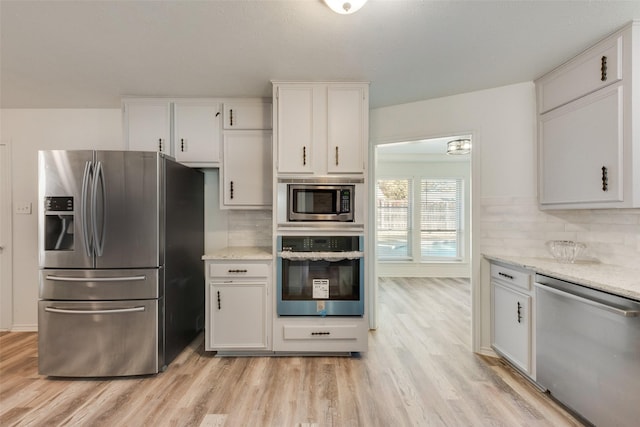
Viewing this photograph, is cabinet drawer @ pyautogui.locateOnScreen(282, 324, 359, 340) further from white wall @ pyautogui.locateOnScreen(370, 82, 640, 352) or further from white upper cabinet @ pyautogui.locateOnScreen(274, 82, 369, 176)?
white upper cabinet @ pyautogui.locateOnScreen(274, 82, 369, 176)

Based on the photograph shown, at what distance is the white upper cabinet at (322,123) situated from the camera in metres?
2.49

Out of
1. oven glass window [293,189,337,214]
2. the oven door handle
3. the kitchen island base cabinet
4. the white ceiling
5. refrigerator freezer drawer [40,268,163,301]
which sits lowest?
the kitchen island base cabinet

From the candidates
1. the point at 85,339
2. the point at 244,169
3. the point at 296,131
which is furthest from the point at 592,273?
the point at 85,339

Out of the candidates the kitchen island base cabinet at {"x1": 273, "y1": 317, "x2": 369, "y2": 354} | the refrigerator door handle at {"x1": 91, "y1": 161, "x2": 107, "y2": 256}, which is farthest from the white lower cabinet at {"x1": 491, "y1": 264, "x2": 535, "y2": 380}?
the refrigerator door handle at {"x1": 91, "y1": 161, "x2": 107, "y2": 256}

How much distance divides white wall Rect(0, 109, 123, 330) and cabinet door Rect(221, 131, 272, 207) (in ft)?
4.50

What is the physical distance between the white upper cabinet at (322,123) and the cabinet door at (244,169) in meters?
0.40

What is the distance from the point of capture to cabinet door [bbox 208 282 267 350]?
247 cm

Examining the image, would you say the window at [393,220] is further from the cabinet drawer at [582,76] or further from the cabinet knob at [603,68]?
the cabinet knob at [603,68]

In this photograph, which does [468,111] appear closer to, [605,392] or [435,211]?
[605,392]

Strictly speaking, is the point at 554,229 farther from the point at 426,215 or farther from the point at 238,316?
the point at 426,215

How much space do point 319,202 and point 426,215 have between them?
3.89 m

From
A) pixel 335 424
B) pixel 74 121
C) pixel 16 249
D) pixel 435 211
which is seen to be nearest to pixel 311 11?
pixel 335 424

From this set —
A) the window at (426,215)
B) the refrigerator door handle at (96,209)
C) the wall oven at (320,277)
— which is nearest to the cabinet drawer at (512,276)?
the wall oven at (320,277)

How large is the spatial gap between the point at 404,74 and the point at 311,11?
105 centimetres
